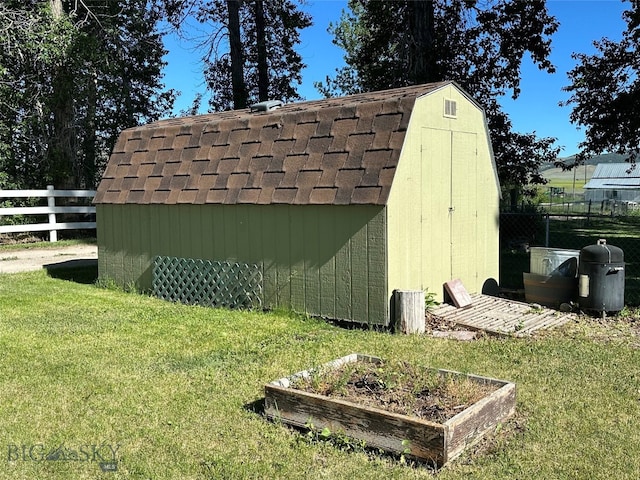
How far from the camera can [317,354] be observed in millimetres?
5918

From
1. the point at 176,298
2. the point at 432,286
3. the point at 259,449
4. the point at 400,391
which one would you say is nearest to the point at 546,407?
the point at 400,391

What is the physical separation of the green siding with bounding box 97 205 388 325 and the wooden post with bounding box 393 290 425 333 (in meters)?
0.16

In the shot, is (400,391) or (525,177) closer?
(400,391)

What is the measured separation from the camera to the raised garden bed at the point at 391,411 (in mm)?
3676

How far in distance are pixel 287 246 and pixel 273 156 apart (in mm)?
1213

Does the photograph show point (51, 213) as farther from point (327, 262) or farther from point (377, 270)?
point (377, 270)

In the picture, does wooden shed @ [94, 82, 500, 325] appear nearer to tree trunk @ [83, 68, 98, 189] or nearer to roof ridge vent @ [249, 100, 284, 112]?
roof ridge vent @ [249, 100, 284, 112]

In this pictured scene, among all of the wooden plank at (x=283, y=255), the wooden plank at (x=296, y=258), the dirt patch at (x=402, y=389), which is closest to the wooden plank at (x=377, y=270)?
the wooden plank at (x=296, y=258)

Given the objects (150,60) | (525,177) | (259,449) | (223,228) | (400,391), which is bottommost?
(259,449)

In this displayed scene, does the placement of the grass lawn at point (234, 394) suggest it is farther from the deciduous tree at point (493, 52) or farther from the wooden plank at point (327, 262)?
the deciduous tree at point (493, 52)

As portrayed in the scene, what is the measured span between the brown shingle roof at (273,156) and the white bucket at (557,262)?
107 inches

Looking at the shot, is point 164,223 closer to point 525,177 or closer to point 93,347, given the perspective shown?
point 93,347

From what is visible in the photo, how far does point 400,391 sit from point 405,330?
2.57 metres

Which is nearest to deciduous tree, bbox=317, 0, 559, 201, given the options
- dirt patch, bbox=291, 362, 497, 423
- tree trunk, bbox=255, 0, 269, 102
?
tree trunk, bbox=255, 0, 269, 102
